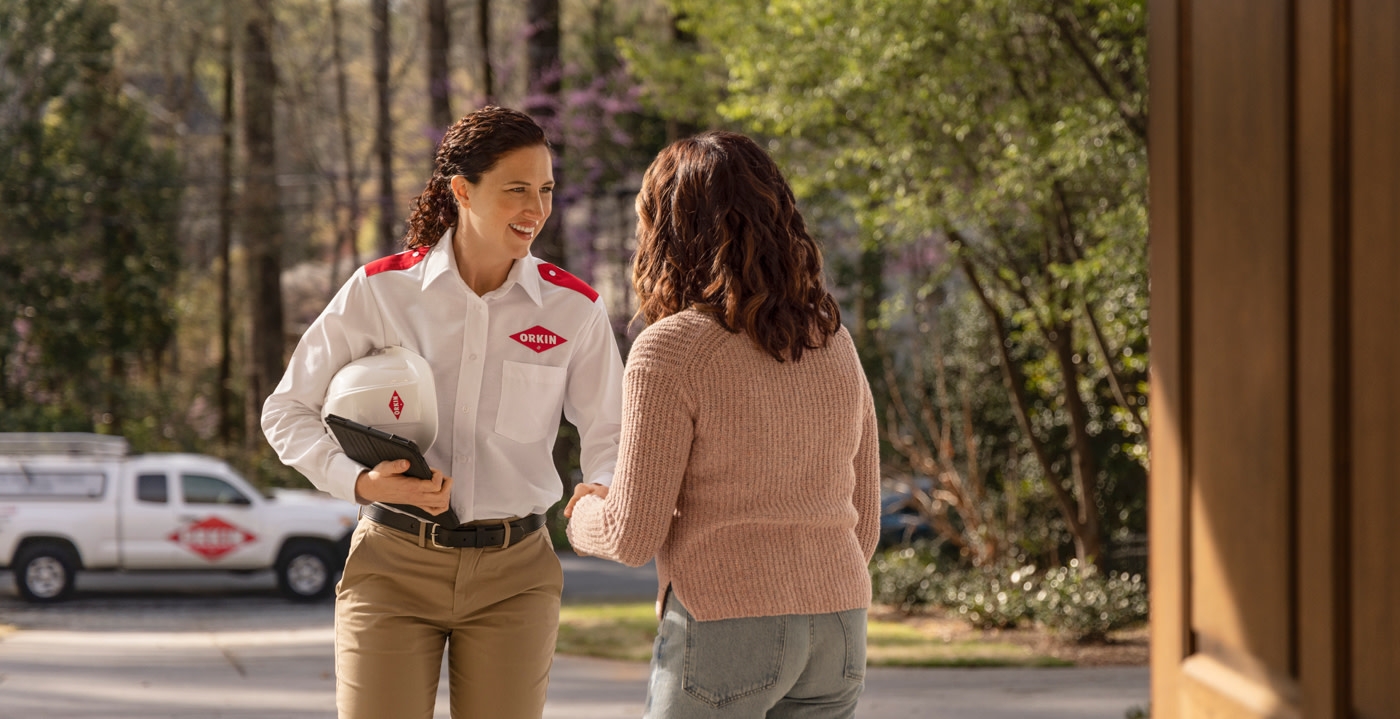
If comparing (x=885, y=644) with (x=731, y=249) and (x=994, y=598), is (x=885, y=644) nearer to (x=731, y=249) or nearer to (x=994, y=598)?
(x=994, y=598)

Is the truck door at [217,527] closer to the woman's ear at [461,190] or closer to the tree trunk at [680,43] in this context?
the tree trunk at [680,43]

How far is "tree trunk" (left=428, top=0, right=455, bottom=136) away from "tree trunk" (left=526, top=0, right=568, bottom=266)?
3.55 feet

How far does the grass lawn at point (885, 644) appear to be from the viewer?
32.5 ft

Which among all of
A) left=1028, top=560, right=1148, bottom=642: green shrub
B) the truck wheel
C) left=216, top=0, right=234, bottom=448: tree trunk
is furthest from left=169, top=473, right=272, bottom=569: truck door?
left=216, top=0, right=234, bottom=448: tree trunk

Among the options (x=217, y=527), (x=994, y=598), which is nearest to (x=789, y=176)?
(x=994, y=598)

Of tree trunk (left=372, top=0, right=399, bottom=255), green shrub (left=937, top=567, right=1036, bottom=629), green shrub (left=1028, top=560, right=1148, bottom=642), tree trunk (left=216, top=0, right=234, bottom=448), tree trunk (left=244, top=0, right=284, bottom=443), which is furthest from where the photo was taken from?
tree trunk (left=216, top=0, right=234, bottom=448)

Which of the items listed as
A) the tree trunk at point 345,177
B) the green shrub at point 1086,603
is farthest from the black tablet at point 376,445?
the tree trunk at point 345,177

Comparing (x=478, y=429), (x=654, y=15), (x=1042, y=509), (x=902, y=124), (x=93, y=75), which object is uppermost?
(x=654, y=15)

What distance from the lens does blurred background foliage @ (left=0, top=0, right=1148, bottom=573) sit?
1021 centimetres

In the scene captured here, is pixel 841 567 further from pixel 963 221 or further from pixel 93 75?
pixel 93 75

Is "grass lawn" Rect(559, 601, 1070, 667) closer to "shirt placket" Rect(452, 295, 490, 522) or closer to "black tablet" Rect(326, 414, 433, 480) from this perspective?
"shirt placket" Rect(452, 295, 490, 522)

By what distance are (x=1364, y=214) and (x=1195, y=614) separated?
0.66 meters

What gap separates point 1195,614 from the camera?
1.92m

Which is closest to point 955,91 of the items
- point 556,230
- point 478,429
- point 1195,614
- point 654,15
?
point 556,230
